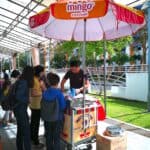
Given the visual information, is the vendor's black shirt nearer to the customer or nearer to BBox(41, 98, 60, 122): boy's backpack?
the customer

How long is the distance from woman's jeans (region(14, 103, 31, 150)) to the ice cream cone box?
2.18 ft

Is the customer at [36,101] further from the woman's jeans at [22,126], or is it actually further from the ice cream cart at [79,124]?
the ice cream cart at [79,124]

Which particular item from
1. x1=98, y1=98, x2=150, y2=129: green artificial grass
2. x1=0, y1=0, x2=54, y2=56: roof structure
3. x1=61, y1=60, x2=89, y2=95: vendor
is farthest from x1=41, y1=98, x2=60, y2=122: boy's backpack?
x1=0, y1=0, x2=54, y2=56: roof structure

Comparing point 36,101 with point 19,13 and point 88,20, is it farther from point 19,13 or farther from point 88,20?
point 19,13

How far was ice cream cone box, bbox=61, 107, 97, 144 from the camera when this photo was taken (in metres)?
5.71

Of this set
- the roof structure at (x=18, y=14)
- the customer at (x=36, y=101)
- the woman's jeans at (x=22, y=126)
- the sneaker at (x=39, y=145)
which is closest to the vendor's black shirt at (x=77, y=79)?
the customer at (x=36, y=101)

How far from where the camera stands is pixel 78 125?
229 inches

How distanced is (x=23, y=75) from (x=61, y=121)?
103 cm

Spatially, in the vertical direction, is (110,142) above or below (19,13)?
below

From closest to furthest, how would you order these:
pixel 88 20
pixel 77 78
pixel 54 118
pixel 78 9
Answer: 1. pixel 78 9
2. pixel 54 118
3. pixel 77 78
4. pixel 88 20

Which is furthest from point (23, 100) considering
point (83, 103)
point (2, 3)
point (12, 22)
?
point (12, 22)

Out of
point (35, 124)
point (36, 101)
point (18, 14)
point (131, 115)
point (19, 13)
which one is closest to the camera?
point (36, 101)

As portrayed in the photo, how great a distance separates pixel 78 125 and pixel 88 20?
9.48 feet

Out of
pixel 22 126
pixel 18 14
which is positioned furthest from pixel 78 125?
pixel 18 14
